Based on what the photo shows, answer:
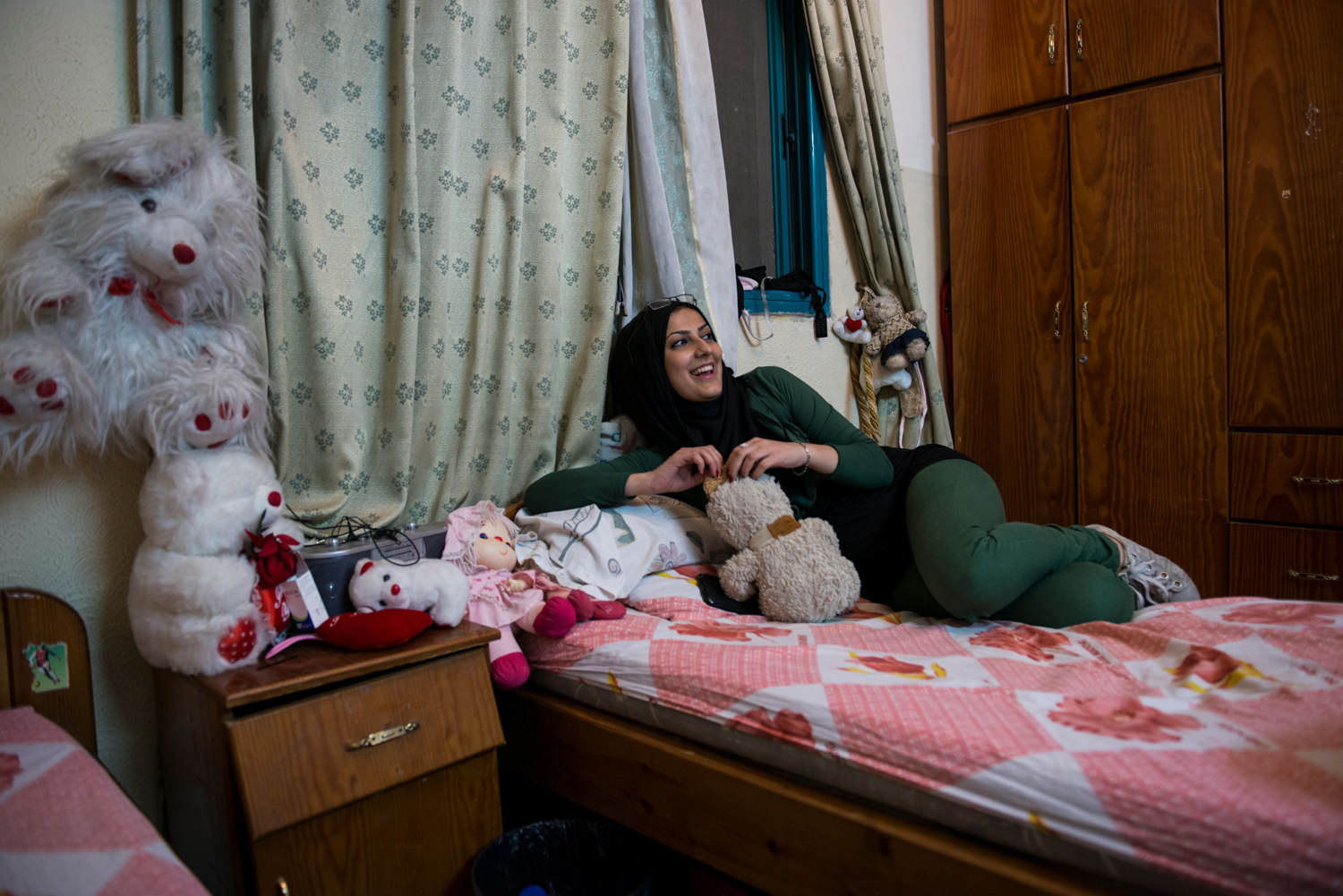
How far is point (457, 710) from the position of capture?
50.3 inches

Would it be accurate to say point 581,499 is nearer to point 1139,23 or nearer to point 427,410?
point 427,410

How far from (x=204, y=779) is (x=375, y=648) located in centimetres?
31

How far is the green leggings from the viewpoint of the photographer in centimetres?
143

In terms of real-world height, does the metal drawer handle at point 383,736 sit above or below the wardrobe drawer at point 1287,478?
below

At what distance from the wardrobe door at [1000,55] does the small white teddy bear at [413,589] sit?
100 inches

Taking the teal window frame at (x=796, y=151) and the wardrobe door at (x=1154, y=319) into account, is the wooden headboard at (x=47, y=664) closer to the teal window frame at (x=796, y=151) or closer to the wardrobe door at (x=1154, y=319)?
the teal window frame at (x=796, y=151)

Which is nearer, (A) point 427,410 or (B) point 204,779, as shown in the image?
(B) point 204,779

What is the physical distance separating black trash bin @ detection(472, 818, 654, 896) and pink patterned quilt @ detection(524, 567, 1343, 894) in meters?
0.27

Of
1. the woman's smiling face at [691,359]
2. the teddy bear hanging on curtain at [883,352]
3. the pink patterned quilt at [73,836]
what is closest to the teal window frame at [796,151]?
the teddy bear hanging on curtain at [883,352]

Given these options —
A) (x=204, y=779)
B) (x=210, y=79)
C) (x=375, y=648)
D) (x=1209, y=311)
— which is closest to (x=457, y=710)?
(x=375, y=648)

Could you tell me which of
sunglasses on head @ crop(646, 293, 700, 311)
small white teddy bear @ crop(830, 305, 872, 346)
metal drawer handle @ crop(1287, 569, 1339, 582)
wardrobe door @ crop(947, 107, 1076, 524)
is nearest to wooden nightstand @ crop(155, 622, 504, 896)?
sunglasses on head @ crop(646, 293, 700, 311)

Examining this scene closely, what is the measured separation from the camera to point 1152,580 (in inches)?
61.6

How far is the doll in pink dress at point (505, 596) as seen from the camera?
4.67 feet

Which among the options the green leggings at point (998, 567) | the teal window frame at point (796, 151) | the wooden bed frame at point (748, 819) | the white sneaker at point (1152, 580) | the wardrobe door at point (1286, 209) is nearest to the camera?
the wooden bed frame at point (748, 819)
